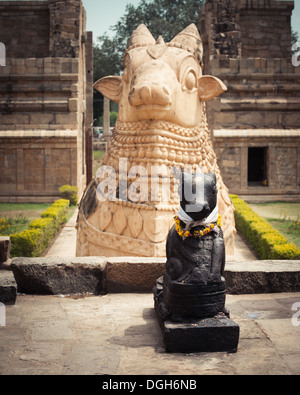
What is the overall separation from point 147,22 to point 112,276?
101ft

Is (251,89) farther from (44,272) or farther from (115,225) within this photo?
(44,272)

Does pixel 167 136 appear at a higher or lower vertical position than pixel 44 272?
higher

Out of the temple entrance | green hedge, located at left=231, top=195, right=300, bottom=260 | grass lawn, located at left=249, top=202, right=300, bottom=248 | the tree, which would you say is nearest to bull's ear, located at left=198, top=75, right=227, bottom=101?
green hedge, located at left=231, top=195, right=300, bottom=260

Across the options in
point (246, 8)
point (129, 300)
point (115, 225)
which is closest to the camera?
point (129, 300)

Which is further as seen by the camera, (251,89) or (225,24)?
(225,24)

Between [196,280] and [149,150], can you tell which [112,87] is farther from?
[196,280]

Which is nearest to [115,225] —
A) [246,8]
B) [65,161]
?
[65,161]

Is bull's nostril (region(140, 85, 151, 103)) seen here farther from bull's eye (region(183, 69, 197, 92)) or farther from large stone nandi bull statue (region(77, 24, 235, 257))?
bull's eye (region(183, 69, 197, 92))

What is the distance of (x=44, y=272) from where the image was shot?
14.2ft

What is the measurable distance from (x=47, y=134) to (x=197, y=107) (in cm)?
945

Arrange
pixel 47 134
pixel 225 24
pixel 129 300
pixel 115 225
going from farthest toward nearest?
pixel 225 24 < pixel 47 134 < pixel 115 225 < pixel 129 300

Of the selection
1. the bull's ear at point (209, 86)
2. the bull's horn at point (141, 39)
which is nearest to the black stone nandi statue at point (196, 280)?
the bull's ear at point (209, 86)

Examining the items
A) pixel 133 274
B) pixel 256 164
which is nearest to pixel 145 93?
pixel 133 274

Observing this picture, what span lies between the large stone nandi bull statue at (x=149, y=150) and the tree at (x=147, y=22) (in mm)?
26830
